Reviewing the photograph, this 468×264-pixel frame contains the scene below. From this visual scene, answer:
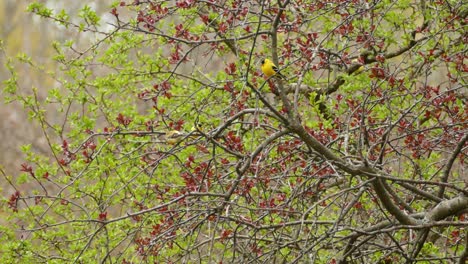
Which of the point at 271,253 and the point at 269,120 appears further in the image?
the point at 269,120

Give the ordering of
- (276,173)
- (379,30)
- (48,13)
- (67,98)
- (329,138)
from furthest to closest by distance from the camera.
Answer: (67,98) → (379,30) → (48,13) → (276,173) → (329,138)

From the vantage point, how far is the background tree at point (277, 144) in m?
3.94

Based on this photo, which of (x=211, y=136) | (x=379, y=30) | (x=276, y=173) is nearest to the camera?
(x=211, y=136)

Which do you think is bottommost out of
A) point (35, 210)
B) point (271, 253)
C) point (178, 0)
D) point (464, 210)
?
point (464, 210)

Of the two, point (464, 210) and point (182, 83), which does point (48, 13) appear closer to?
point (182, 83)

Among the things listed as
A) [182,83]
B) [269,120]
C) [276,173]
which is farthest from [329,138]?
[182,83]

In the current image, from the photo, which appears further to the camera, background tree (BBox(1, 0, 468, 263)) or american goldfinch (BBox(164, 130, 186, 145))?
american goldfinch (BBox(164, 130, 186, 145))

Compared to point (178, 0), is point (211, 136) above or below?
below

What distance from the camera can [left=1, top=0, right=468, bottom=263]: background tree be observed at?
3.94 metres

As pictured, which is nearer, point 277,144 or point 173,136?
point 173,136

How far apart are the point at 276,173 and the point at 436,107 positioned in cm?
107

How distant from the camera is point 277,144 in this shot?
437cm

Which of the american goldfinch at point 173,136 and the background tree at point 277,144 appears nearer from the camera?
the background tree at point 277,144

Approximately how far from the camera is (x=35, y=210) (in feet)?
22.4
